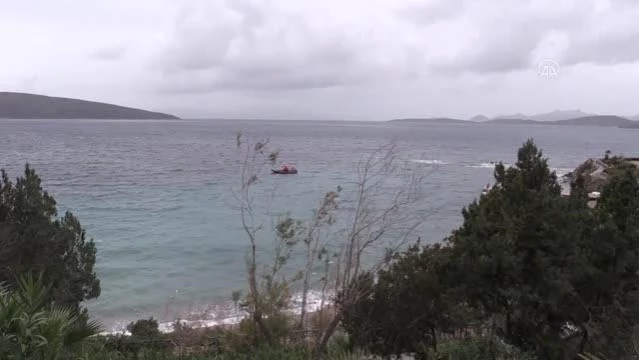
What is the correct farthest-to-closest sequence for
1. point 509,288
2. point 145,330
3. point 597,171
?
point 597,171 < point 145,330 < point 509,288

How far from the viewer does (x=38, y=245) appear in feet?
35.3

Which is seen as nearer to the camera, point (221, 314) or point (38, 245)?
point (38, 245)

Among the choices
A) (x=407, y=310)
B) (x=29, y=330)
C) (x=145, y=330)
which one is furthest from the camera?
(x=145, y=330)

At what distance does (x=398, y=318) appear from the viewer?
8875mm

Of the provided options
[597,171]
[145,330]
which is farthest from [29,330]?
[597,171]

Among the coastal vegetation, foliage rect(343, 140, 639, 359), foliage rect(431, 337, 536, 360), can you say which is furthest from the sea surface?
foliage rect(431, 337, 536, 360)

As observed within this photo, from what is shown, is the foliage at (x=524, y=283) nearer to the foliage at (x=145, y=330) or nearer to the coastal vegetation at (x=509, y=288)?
the coastal vegetation at (x=509, y=288)

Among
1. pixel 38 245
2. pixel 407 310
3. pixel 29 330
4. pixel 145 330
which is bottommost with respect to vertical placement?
pixel 145 330

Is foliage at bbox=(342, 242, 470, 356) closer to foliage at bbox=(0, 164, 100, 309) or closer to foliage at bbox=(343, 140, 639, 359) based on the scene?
foliage at bbox=(343, 140, 639, 359)

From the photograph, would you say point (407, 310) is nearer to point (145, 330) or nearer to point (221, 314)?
point (145, 330)

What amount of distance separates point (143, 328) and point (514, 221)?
8.62 m

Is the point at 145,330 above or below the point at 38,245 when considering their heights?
below

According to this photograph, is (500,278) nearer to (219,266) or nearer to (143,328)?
(143,328)

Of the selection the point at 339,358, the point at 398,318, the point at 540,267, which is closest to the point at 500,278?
the point at 540,267
